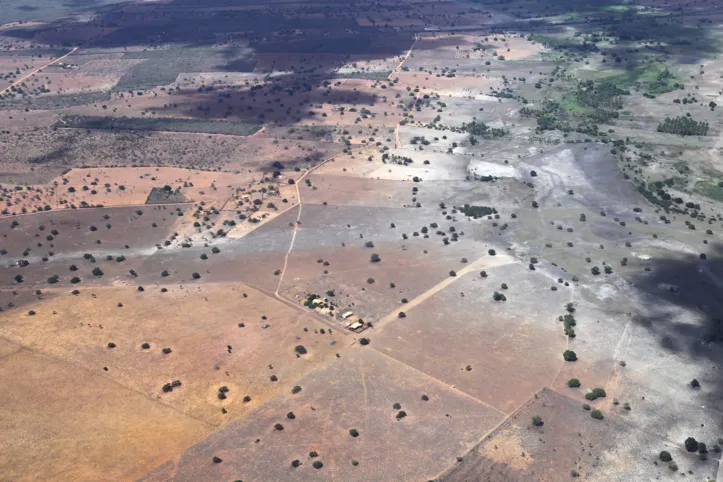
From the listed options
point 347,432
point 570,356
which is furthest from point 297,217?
Answer: point 347,432

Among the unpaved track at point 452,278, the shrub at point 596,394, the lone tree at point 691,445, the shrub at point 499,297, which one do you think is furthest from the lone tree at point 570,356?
the unpaved track at point 452,278

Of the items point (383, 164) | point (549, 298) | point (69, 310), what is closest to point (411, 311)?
point (549, 298)

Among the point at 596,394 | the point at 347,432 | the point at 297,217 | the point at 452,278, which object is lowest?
the point at 596,394

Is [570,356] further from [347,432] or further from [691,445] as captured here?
[347,432]

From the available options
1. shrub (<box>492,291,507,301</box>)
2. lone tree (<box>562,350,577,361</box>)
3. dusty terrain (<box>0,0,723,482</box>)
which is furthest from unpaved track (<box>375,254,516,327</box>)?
lone tree (<box>562,350,577,361</box>)

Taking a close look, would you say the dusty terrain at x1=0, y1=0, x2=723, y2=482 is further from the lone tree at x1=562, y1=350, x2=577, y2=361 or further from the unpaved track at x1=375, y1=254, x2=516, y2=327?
the lone tree at x1=562, y1=350, x2=577, y2=361

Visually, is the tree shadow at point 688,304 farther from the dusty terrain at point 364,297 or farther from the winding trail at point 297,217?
the winding trail at point 297,217

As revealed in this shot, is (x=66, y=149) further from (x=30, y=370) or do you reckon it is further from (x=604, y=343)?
(x=604, y=343)
